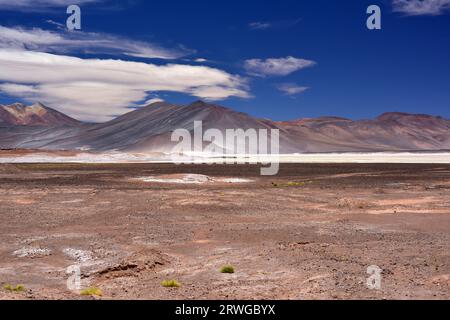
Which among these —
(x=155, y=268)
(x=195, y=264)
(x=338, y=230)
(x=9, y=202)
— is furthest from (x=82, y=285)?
(x=9, y=202)

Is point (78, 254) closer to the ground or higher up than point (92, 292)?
closer to the ground

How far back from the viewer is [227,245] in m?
16.9

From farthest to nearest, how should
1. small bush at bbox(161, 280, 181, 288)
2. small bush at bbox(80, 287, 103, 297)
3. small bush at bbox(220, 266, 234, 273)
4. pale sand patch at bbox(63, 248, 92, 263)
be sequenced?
pale sand patch at bbox(63, 248, 92, 263)
small bush at bbox(220, 266, 234, 273)
small bush at bbox(161, 280, 181, 288)
small bush at bbox(80, 287, 103, 297)

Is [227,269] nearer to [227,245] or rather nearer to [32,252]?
[227,245]

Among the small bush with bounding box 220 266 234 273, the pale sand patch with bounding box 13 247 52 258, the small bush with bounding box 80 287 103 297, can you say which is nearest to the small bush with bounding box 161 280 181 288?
the small bush with bounding box 80 287 103 297

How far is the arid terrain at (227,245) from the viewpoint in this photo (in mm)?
11602

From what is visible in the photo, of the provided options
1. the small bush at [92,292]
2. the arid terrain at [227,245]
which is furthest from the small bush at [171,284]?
the small bush at [92,292]

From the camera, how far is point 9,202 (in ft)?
95.0

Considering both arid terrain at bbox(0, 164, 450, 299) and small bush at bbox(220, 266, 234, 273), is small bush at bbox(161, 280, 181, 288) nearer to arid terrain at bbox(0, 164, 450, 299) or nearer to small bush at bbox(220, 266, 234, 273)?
arid terrain at bbox(0, 164, 450, 299)

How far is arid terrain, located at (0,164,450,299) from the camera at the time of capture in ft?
38.1

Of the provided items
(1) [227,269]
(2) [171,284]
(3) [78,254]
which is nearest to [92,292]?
(2) [171,284]
